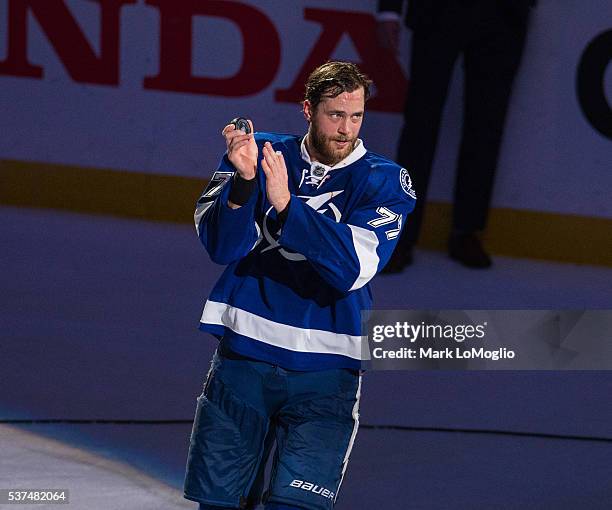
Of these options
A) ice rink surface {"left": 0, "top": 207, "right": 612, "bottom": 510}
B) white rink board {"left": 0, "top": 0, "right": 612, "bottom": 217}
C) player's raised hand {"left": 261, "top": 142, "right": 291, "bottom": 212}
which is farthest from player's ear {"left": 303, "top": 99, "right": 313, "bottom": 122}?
white rink board {"left": 0, "top": 0, "right": 612, "bottom": 217}

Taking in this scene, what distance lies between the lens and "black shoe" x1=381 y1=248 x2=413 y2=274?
7.39m

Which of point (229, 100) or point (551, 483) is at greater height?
point (229, 100)

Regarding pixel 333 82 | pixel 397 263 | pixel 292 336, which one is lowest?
pixel 397 263

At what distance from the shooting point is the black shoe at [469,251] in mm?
7613

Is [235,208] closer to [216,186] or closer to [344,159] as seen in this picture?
[216,186]

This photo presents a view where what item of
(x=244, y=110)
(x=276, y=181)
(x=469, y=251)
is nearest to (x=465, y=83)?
(x=469, y=251)

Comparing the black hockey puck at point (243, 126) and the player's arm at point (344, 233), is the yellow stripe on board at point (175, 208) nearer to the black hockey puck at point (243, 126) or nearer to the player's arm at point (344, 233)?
the player's arm at point (344, 233)

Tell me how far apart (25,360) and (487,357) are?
1.79 meters

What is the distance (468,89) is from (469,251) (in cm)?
84

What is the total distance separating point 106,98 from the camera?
8.73 meters

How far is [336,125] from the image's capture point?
321 cm

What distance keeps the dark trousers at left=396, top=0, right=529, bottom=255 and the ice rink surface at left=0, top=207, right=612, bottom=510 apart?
457 millimetres

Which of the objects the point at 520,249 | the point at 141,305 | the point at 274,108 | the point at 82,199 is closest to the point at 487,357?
the point at 141,305

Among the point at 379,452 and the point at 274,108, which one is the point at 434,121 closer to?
the point at 274,108
